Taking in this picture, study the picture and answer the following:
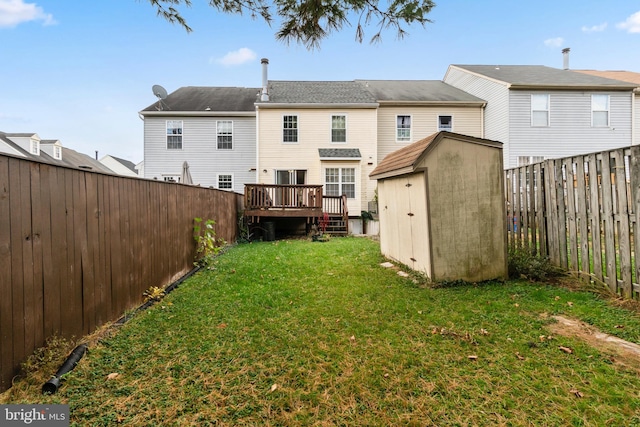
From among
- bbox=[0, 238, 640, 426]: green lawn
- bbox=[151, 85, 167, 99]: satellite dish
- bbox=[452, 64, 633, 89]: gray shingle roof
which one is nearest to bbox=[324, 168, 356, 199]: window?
bbox=[452, 64, 633, 89]: gray shingle roof

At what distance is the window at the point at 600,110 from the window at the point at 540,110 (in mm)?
2087

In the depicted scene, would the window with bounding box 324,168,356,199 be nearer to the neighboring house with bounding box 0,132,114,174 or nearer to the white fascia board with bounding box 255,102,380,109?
the white fascia board with bounding box 255,102,380,109

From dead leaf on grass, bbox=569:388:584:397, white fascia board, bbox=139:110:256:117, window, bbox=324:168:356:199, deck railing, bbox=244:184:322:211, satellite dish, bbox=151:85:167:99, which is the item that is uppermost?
satellite dish, bbox=151:85:167:99

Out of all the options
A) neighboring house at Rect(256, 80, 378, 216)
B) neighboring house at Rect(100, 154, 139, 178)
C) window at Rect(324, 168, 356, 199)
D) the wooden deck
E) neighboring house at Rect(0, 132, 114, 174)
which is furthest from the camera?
neighboring house at Rect(100, 154, 139, 178)

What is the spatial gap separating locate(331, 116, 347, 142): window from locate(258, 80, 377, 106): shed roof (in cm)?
75

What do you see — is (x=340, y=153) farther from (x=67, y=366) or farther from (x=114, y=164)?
(x=114, y=164)

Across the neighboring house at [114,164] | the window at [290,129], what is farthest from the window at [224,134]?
the neighboring house at [114,164]

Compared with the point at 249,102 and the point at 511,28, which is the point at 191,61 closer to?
the point at 249,102

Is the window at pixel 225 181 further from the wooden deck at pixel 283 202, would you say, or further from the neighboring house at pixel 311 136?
the wooden deck at pixel 283 202

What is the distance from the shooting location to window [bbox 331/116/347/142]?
13.4 m

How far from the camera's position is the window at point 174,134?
14.1 meters

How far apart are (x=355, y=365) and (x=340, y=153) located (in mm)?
11434

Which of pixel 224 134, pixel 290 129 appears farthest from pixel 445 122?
pixel 224 134

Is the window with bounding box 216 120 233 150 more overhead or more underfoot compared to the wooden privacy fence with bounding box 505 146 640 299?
more overhead
